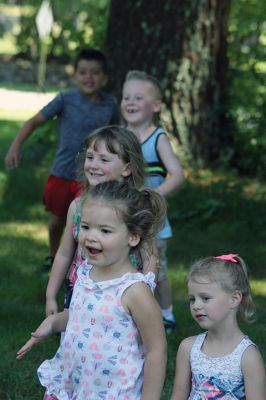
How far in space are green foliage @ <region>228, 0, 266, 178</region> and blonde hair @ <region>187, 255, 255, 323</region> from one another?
19.6ft

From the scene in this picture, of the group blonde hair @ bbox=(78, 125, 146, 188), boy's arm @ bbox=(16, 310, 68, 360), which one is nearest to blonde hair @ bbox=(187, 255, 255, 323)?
boy's arm @ bbox=(16, 310, 68, 360)

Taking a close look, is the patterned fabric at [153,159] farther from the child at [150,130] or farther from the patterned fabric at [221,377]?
the patterned fabric at [221,377]

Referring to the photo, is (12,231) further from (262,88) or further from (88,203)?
(88,203)

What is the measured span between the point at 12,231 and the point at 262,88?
3332 mm

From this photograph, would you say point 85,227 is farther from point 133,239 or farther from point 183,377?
point 183,377

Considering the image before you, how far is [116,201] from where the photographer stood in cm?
343

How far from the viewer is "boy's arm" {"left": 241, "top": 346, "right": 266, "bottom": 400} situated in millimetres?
3416

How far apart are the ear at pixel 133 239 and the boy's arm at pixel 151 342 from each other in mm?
226

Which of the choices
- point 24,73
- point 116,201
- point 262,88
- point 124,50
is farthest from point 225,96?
point 24,73

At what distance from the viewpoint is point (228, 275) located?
3.53 meters

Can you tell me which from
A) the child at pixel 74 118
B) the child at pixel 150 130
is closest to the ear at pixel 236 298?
the child at pixel 150 130

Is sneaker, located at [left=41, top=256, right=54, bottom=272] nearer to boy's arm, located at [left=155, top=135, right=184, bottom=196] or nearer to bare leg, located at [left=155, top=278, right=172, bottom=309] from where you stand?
bare leg, located at [left=155, top=278, right=172, bottom=309]

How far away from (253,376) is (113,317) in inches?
21.9

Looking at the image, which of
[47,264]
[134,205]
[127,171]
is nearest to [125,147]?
[127,171]
